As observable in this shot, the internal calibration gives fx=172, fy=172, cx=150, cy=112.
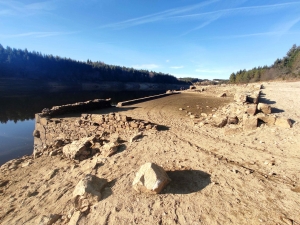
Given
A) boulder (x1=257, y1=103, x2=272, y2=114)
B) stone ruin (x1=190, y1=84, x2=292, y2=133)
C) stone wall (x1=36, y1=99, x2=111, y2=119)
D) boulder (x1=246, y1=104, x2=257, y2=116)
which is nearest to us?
stone ruin (x1=190, y1=84, x2=292, y2=133)

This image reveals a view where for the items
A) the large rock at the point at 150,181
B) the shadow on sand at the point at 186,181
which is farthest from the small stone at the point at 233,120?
the large rock at the point at 150,181

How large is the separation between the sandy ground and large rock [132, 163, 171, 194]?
14cm

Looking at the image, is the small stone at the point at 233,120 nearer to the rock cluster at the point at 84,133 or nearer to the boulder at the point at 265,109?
the boulder at the point at 265,109

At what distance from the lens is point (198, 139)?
6.82 metres

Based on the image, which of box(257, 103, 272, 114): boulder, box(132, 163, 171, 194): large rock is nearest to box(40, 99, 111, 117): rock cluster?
box(132, 163, 171, 194): large rock

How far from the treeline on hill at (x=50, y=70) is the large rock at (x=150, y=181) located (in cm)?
7259

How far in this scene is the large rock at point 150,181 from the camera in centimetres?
371

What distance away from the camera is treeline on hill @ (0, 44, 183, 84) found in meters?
64.8

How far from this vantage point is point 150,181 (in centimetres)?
377

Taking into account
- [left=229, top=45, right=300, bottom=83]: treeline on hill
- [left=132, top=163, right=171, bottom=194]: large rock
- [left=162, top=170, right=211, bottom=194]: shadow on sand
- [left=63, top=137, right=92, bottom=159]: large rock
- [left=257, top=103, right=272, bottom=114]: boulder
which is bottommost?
[left=63, top=137, right=92, bottom=159]: large rock

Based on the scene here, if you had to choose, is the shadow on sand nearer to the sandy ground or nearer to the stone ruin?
the sandy ground

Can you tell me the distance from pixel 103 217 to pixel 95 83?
8746 cm

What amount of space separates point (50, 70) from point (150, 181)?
88771 millimetres

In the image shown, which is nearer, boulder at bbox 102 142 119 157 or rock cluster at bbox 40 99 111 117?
boulder at bbox 102 142 119 157
